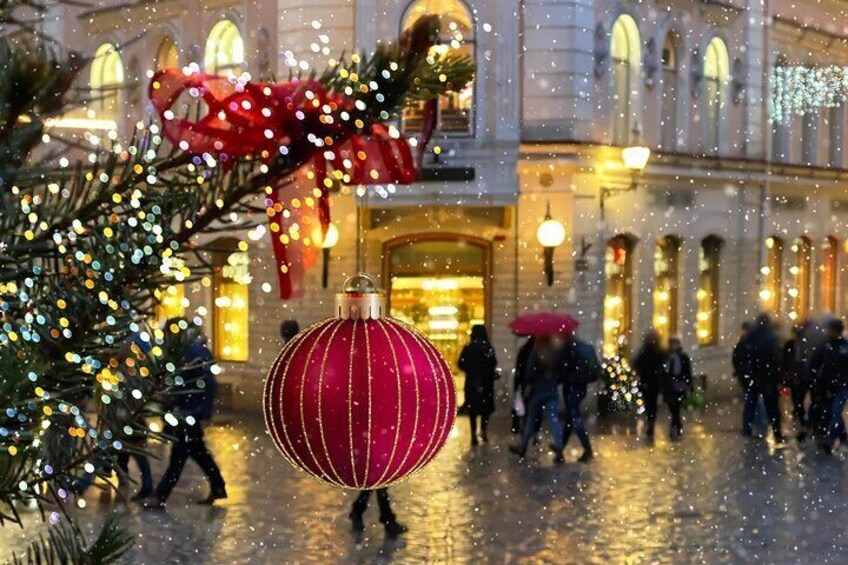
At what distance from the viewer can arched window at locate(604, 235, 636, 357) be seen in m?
22.2

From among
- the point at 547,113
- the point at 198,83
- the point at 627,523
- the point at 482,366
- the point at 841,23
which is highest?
the point at 841,23

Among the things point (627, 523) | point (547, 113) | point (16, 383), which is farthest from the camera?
point (547, 113)

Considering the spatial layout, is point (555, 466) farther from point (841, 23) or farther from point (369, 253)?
point (841, 23)

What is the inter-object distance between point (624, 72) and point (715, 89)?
336 cm

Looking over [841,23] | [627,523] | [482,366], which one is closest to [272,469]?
[482,366]

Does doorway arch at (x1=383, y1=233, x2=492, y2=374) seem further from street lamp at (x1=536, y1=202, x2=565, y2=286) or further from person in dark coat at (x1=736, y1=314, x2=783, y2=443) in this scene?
person in dark coat at (x1=736, y1=314, x2=783, y2=443)

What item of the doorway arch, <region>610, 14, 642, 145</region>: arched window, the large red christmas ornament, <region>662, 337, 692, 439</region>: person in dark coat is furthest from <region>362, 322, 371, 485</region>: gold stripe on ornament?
<region>610, 14, 642, 145</region>: arched window

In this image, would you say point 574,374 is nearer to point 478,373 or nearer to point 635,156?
point 478,373

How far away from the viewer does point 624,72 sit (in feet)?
74.0

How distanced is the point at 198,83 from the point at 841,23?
1140 inches

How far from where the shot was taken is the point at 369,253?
826 inches

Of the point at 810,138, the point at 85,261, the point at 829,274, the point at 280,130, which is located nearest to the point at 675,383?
the point at 810,138

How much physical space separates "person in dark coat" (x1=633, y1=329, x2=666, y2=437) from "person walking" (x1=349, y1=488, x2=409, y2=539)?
7.19 meters

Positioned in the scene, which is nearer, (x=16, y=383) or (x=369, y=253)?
(x=16, y=383)
